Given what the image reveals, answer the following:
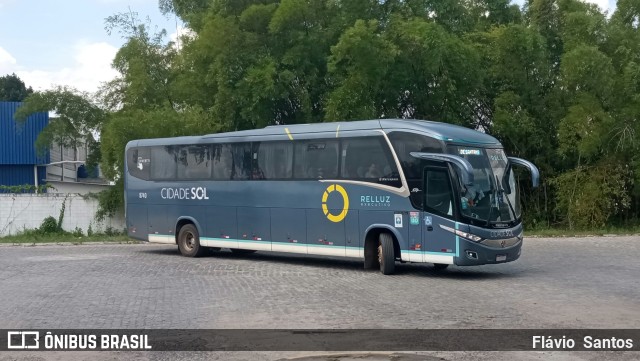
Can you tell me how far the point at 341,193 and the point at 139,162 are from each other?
7901mm

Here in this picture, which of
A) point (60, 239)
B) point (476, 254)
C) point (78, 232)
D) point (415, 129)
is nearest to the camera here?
point (476, 254)

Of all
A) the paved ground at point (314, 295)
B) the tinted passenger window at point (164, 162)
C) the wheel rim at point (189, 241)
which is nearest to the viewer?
the paved ground at point (314, 295)

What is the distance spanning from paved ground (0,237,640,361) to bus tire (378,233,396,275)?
27 centimetres

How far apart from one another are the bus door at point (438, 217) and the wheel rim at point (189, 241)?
26.2 feet

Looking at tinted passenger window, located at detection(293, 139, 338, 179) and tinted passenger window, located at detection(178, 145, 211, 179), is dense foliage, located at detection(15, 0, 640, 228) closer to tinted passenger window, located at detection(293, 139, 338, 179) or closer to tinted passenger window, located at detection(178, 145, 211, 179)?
tinted passenger window, located at detection(178, 145, 211, 179)

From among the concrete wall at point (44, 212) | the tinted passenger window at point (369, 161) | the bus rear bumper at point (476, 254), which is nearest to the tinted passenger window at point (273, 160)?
the tinted passenger window at point (369, 161)

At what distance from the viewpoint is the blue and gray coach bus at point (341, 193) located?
15.9 meters

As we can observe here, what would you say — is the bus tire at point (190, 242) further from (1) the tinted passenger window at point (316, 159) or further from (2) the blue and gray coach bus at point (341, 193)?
(1) the tinted passenger window at point (316, 159)

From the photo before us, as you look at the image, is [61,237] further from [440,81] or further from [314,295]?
[314,295]

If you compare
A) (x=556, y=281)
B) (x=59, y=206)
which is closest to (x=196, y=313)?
(x=556, y=281)

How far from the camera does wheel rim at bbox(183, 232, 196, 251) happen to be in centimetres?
2175

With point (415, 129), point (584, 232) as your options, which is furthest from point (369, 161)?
point (584, 232)

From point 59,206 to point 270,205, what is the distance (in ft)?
51.1

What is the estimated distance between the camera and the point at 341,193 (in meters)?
17.8
